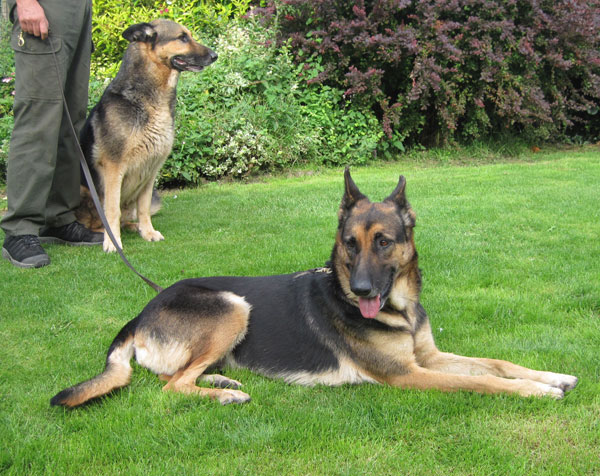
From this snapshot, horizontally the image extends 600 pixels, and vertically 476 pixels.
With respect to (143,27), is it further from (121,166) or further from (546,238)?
(546,238)

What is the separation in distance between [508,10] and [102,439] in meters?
11.1

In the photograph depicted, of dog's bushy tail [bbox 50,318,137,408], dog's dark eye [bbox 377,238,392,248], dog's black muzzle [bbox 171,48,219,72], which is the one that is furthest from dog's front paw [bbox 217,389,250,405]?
dog's black muzzle [bbox 171,48,219,72]

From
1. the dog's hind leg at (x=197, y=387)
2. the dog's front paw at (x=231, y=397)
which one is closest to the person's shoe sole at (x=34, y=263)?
the dog's hind leg at (x=197, y=387)

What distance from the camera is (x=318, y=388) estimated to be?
128 inches

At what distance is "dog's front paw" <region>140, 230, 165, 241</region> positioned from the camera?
21.4ft

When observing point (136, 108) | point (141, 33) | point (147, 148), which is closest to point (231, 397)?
point (147, 148)

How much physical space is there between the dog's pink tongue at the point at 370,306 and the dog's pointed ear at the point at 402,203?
0.52 metres

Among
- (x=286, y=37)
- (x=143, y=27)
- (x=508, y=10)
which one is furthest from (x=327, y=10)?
(x=143, y=27)

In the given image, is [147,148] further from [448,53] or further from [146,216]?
[448,53]

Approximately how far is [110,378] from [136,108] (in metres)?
3.87

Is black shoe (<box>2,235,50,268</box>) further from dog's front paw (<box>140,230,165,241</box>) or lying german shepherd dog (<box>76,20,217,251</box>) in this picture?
dog's front paw (<box>140,230,165,241</box>)

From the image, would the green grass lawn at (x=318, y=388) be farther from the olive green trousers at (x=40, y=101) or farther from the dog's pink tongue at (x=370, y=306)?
the olive green trousers at (x=40, y=101)

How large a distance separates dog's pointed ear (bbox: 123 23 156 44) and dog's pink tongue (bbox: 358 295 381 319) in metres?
4.34

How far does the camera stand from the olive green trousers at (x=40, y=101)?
5352mm
